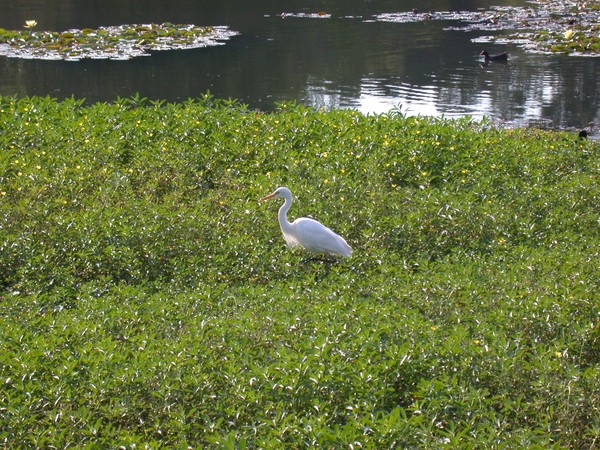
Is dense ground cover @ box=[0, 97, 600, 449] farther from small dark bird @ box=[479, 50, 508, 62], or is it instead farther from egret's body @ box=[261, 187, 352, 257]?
small dark bird @ box=[479, 50, 508, 62]

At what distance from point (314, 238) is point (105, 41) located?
14.6 metres

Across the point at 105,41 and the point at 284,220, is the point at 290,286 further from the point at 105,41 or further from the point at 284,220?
the point at 105,41

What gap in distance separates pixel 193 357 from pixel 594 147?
22.1ft

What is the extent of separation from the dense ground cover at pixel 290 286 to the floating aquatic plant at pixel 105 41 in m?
9.30

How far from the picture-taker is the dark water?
51.2 feet

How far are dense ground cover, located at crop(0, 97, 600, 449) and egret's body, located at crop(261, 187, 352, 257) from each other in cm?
16

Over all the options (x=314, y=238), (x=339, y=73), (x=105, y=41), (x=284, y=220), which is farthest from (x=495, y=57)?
A: (x=314, y=238)

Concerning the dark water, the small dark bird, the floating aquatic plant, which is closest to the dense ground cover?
the dark water

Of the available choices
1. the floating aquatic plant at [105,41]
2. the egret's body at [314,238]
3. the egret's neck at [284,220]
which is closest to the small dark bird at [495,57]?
the floating aquatic plant at [105,41]

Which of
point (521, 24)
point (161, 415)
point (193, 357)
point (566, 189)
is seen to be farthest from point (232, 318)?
point (521, 24)

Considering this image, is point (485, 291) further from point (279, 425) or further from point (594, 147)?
point (594, 147)

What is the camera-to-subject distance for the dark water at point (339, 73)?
15609 mm

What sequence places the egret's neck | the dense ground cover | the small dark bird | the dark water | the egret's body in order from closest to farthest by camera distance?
the dense ground cover < the egret's body < the egret's neck < the dark water < the small dark bird

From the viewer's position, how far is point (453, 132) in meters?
9.85
